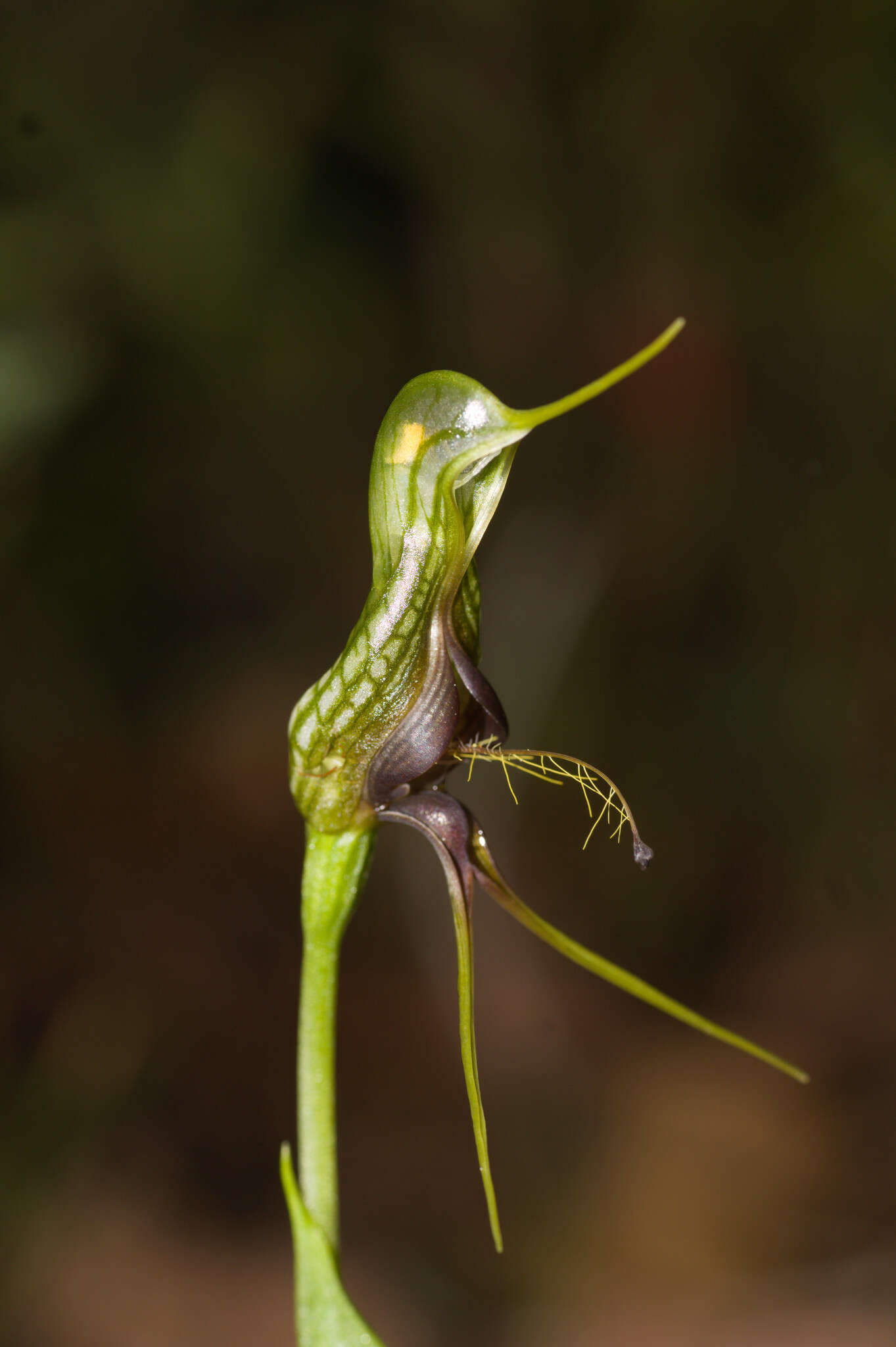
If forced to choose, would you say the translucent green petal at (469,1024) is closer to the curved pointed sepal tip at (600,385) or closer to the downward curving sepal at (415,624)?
the downward curving sepal at (415,624)

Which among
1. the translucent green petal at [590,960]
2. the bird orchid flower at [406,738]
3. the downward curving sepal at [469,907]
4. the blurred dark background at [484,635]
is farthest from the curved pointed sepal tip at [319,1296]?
the blurred dark background at [484,635]

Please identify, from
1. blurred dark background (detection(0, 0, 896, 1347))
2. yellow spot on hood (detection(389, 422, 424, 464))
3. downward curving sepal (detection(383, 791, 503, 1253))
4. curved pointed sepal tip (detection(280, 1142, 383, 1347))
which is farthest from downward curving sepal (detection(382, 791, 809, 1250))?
blurred dark background (detection(0, 0, 896, 1347))

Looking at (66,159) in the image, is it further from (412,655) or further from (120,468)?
(412,655)

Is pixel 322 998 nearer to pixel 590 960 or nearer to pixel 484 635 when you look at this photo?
pixel 590 960

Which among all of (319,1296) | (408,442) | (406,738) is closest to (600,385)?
(408,442)

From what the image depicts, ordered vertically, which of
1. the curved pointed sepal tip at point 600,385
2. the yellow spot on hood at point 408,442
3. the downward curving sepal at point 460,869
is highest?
the curved pointed sepal tip at point 600,385

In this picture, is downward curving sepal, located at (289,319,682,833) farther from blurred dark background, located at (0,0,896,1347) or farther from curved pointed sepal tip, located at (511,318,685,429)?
blurred dark background, located at (0,0,896,1347)
